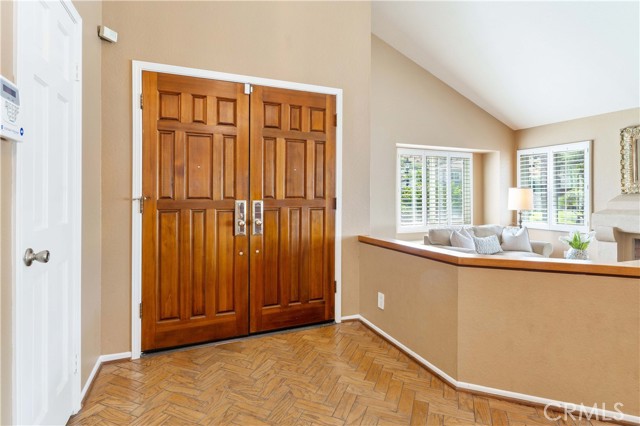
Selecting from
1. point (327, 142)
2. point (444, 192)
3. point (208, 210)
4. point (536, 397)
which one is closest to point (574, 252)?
point (444, 192)

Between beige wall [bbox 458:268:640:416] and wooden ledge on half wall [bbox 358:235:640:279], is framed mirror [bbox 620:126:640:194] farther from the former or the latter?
beige wall [bbox 458:268:640:416]

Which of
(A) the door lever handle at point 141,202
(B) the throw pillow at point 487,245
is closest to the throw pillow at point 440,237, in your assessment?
(B) the throw pillow at point 487,245

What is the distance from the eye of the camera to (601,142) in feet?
17.1

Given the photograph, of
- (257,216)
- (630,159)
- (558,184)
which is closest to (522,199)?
(558,184)

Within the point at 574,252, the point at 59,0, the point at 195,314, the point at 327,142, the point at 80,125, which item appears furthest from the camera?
the point at 574,252

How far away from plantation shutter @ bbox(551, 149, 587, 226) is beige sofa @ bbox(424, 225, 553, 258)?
0.61 m

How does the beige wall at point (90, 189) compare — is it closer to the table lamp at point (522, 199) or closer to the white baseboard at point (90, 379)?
the white baseboard at point (90, 379)

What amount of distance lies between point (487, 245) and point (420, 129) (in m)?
2.15

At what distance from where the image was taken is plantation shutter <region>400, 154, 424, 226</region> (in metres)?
5.85

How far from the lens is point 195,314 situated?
2779mm

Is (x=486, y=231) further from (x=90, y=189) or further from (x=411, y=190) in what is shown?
(x=90, y=189)

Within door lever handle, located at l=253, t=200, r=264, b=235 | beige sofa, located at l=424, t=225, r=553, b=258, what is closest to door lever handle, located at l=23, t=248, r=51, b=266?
door lever handle, located at l=253, t=200, r=264, b=235

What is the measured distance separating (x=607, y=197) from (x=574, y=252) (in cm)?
147

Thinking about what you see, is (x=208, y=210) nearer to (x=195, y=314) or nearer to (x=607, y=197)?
(x=195, y=314)
